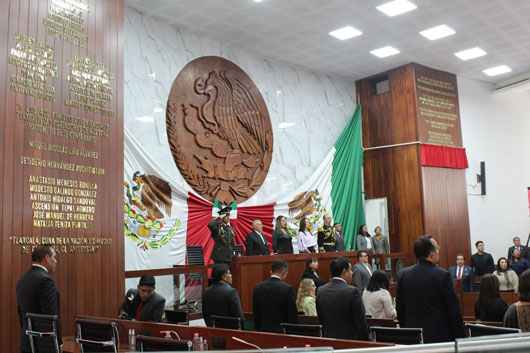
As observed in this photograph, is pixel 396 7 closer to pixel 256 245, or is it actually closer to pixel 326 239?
pixel 326 239

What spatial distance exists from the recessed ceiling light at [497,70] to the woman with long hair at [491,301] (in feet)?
34.0

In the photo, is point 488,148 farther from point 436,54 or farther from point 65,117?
point 65,117

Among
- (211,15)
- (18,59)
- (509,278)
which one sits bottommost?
(509,278)

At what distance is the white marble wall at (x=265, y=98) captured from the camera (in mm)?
9117

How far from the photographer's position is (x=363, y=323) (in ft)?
12.6

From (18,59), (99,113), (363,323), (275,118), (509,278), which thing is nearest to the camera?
(363,323)

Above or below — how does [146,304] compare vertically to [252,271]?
below

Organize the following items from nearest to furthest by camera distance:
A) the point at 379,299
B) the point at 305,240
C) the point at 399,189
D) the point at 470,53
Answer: the point at 379,299
the point at 305,240
the point at 470,53
the point at 399,189

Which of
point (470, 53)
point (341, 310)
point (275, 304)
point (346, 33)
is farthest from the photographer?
point (470, 53)

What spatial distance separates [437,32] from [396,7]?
1723mm

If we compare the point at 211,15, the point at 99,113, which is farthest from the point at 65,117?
the point at 211,15

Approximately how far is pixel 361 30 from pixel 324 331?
309 inches

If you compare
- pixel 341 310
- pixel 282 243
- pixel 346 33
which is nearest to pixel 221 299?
pixel 341 310

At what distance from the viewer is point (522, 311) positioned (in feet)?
10.8
